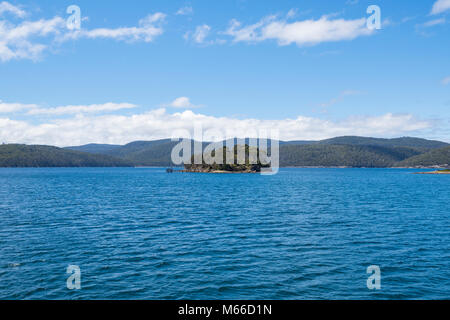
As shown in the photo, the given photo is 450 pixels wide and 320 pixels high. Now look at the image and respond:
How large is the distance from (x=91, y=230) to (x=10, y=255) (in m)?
11.9

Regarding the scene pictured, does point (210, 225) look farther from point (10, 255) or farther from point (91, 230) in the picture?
point (10, 255)

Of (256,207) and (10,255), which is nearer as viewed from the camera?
(10,255)

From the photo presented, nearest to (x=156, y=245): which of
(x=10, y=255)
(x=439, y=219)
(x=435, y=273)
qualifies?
(x=10, y=255)

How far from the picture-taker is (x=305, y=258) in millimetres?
30203

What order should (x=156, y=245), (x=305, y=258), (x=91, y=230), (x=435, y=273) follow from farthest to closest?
Answer: (x=91, y=230) < (x=156, y=245) < (x=305, y=258) < (x=435, y=273)

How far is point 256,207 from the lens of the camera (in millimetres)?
67188

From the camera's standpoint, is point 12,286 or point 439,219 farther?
point 439,219

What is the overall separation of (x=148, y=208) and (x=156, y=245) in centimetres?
3114
